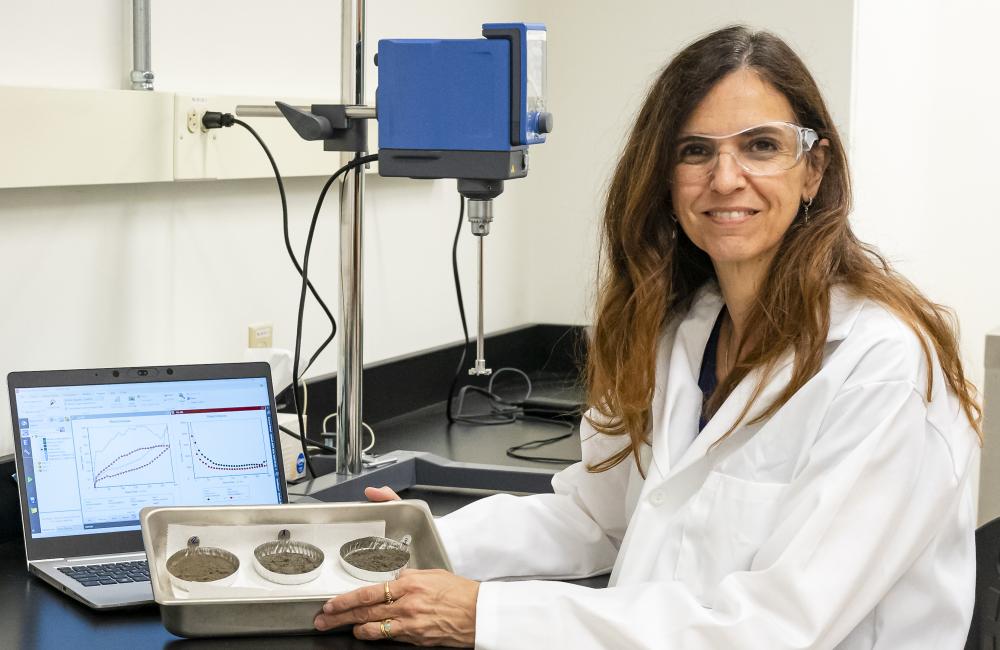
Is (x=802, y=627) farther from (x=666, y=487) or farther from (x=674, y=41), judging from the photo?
(x=674, y=41)

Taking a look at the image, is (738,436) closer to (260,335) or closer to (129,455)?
(129,455)

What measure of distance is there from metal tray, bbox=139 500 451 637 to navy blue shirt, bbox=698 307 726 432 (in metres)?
0.38

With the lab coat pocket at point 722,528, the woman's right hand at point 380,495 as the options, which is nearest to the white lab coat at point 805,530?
the lab coat pocket at point 722,528

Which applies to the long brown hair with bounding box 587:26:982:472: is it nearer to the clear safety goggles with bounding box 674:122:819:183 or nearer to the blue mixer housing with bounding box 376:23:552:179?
the clear safety goggles with bounding box 674:122:819:183

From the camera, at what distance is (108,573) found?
4.31 feet

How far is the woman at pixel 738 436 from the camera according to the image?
1132mm

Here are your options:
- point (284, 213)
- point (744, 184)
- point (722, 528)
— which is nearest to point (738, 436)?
point (722, 528)

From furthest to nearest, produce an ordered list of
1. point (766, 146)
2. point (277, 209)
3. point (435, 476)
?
point (277, 209)
point (435, 476)
point (766, 146)

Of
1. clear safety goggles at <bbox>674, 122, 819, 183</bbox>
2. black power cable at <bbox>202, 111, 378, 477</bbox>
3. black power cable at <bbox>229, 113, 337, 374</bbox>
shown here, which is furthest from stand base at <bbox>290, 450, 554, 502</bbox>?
clear safety goggles at <bbox>674, 122, 819, 183</bbox>

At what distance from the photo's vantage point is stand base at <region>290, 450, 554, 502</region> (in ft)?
5.63

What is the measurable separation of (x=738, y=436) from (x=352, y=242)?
63 cm

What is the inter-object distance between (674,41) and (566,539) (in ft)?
4.74

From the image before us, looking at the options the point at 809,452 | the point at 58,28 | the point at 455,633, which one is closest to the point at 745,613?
the point at 809,452

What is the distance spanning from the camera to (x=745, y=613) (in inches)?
43.9
